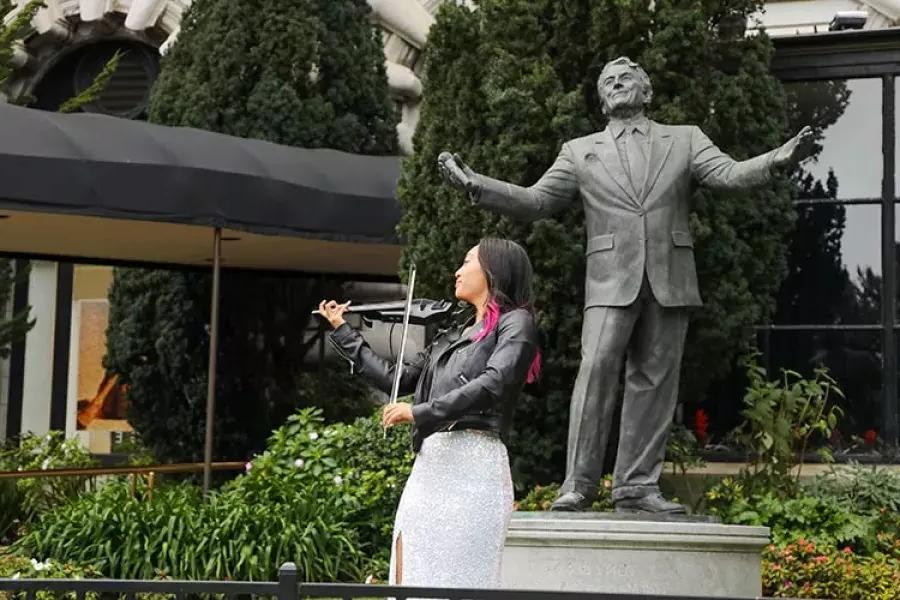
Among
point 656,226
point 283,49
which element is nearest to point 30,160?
point 283,49

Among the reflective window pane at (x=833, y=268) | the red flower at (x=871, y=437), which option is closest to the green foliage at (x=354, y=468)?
the reflective window pane at (x=833, y=268)

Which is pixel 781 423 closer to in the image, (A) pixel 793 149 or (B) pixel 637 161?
(B) pixel 637 161

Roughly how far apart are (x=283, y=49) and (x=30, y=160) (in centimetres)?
342

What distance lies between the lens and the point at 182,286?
14539 mm

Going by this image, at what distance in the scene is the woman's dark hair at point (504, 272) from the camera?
6.14m

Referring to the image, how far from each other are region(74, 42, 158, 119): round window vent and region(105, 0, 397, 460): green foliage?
254cm

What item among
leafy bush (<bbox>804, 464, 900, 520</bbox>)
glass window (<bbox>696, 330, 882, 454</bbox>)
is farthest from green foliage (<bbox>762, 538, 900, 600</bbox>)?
glass window (<bbox>696, 330, 882, 454</bbox>)

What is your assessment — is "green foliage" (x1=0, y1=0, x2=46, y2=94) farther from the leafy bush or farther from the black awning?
the leafy bush

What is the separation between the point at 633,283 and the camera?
27.6ft

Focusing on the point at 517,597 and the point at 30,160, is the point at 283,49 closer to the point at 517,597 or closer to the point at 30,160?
the point at 30,160

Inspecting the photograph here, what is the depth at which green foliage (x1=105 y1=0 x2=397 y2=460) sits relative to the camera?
543 inches

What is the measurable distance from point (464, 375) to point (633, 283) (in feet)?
8.32

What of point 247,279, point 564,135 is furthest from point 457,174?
point 247,279

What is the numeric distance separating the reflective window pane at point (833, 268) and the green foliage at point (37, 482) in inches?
228
